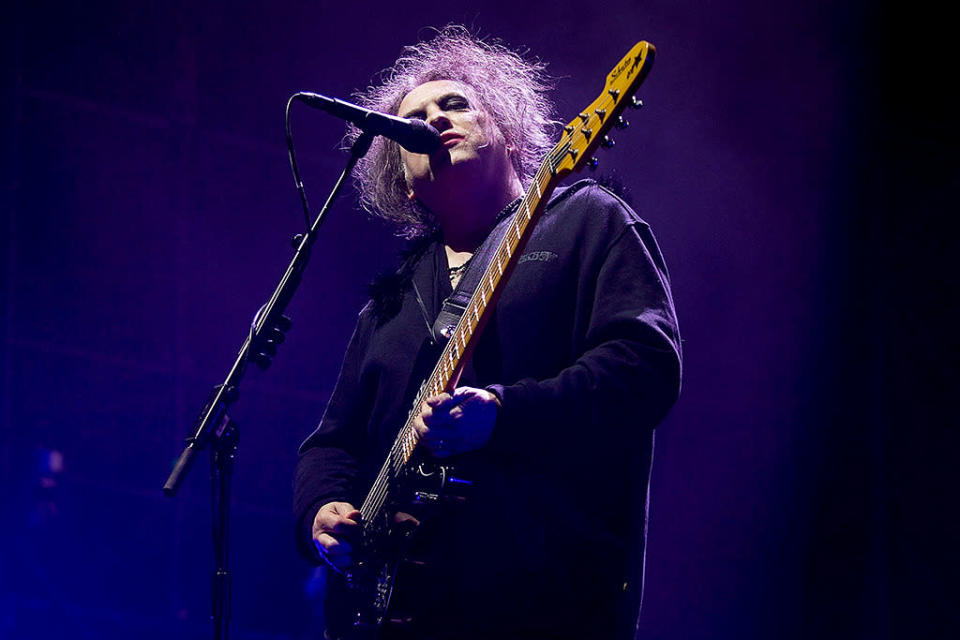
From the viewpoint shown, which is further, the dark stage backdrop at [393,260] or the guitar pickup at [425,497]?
the dark stage backdrop at [393,260]

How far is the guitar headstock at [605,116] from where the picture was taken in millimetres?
1750

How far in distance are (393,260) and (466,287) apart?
1.64 meters

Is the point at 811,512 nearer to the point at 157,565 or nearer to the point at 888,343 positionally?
the point at 888,343

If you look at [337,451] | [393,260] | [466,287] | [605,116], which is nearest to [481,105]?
[466,287]

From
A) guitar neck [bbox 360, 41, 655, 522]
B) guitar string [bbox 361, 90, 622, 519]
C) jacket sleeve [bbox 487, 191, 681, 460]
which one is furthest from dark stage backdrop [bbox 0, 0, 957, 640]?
jacket sleeve [bbox 487, 191, 681, 460]

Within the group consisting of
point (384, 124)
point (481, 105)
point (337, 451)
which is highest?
point (481, 105)

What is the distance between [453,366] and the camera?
1.88 m

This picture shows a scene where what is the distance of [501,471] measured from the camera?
1.77 m

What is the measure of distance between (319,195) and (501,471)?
89.5 inches

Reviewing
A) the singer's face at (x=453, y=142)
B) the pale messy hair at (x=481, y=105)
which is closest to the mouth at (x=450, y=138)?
the singer's face at (x=453, y=142)

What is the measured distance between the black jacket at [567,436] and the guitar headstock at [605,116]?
0.60 ft

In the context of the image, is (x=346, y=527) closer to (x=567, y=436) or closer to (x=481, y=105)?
(x=567, y=436)

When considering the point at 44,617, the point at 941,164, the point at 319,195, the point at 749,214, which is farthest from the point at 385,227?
the point at 941,164

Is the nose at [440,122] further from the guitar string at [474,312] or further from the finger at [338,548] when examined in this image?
the finger at [338,548]
